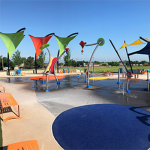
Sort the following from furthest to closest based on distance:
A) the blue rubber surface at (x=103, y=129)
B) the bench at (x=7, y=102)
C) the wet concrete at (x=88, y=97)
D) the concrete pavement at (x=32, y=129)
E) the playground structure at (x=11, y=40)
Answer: the playground structure at (x=11, y=40)
the wet concrete at (x=88, y=97)
the bench at (x=7, y=102)
the concrete pavement at (x=32, y=129)
the blue rubber surface at (x=103, y=129)

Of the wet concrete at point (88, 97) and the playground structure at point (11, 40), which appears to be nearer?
the wet concrete at point (88, 97)

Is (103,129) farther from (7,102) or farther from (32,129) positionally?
(7,102)

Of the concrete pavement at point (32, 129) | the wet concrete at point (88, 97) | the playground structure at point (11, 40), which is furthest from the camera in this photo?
the playground structure at point (11, 40)

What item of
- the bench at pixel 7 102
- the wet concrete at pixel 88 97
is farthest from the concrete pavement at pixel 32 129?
the wet concrete at pixel 88 97

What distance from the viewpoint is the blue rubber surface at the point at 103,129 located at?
142 inches

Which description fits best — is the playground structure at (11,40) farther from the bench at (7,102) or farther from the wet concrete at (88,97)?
the bench at (7,102)

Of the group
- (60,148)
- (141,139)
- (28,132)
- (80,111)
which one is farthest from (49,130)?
(141,139)

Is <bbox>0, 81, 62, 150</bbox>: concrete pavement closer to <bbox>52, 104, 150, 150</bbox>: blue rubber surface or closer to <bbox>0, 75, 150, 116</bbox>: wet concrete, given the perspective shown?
<bbox>52, 104, 150, 150</bbox>: blue rubber surface

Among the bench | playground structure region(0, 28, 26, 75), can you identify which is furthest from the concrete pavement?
playground structure region(0, 28, 26, 75)

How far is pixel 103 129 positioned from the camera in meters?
4.44

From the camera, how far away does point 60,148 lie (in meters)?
3.48

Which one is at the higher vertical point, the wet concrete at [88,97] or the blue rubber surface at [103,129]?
the wet concrete at [88,97]

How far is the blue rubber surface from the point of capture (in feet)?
11.8

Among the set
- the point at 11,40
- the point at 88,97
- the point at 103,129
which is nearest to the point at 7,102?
the point at 103,129
